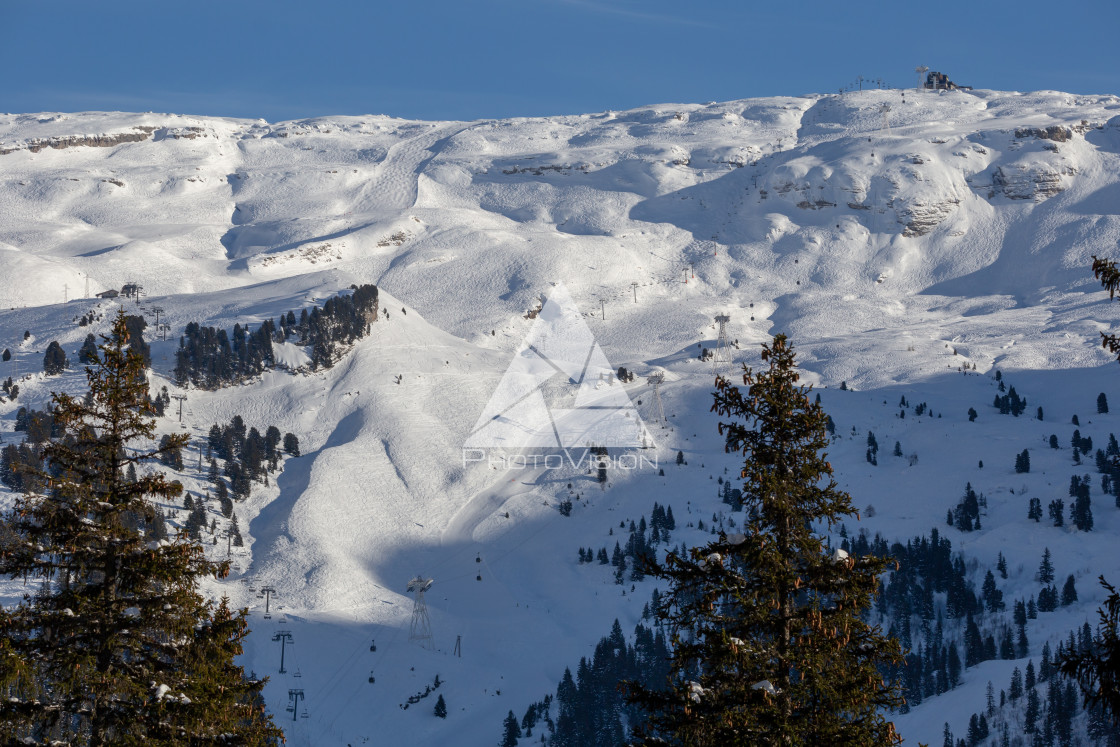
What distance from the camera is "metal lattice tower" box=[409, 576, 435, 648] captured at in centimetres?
11269

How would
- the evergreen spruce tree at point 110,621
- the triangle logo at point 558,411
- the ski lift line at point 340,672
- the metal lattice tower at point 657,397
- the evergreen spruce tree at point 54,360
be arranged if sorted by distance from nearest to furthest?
the evergreen spruce tree at point 110,621 < the ski lift line at point 340,672 < the evergreen spruce tree at point 54,360 < the triangle logo at point 558,411 < the metal lattice tower at point 657,397

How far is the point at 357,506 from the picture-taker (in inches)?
5369

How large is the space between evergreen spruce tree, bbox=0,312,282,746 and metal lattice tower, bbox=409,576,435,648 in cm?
9962

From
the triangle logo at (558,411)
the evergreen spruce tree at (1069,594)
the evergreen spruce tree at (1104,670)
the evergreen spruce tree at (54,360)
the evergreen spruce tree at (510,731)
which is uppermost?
the evergreen spruce tree at (54,360)

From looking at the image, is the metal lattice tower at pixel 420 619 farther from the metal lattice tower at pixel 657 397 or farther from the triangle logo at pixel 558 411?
the metal lattice tower at pixel 657 397

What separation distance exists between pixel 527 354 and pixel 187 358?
62.3 metres

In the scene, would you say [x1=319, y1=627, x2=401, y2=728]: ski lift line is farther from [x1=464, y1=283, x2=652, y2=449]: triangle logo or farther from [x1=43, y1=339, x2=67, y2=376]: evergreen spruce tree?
[x1=43, y1=339, x2=67, y2=376]: evergreen spruce tree

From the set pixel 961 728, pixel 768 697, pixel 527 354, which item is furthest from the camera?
pixel 527 354

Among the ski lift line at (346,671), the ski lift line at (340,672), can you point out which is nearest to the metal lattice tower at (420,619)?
the ski lift line at (346,671)

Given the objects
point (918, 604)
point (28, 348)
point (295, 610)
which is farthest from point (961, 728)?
point (28, 348)

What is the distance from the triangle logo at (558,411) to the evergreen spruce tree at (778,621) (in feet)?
456

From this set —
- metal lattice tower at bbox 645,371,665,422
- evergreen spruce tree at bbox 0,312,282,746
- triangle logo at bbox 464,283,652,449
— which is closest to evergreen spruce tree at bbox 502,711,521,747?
triangle logo at bbox 464,283,652,449

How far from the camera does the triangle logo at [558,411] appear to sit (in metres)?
156

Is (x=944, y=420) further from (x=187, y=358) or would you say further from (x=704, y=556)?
(x=704, y=556)
